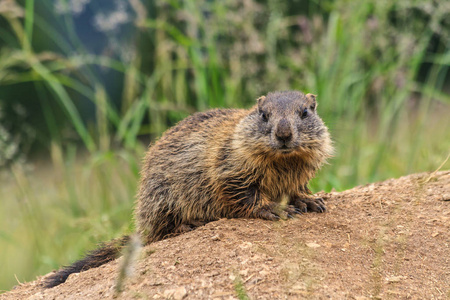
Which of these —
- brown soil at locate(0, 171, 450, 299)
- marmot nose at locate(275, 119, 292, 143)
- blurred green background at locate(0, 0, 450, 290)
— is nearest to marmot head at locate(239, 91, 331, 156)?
marmot nose at locate(275, 119, 292, 143)

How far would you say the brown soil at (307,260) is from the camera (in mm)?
2803

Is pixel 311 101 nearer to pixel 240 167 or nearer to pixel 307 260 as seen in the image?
pixel 240 167

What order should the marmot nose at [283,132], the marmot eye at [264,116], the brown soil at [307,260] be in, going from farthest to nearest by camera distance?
the marmot eye at [264,116], the marmot nose at [283,132], the brown soil at [307,260]

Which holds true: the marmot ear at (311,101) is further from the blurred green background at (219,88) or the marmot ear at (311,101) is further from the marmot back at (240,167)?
the blurred green background at (219,88)

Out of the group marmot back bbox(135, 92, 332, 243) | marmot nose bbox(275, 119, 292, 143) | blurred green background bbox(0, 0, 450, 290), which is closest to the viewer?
marmot nose bbox(275, 119, 292, 143)

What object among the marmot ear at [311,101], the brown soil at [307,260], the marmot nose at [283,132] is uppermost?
the marmot ear at [311,101]

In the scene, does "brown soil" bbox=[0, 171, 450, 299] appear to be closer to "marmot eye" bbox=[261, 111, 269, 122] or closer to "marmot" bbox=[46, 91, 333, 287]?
"marmot" bbox=[46, 91, 333, 287]

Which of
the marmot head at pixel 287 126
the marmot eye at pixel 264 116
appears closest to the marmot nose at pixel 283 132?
the marmot head at pixel 287 126

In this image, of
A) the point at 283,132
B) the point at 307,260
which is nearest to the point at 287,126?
the point at 283,132

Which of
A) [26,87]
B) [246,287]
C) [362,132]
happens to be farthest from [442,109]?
[26,87]

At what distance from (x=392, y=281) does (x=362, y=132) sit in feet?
11.4

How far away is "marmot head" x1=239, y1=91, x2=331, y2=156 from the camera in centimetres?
367

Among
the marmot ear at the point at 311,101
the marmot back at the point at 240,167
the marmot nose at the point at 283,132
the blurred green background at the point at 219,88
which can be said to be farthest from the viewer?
the blurred green background at the point at 219,88

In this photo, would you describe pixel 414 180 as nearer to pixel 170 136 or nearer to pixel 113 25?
pixel 170 136
